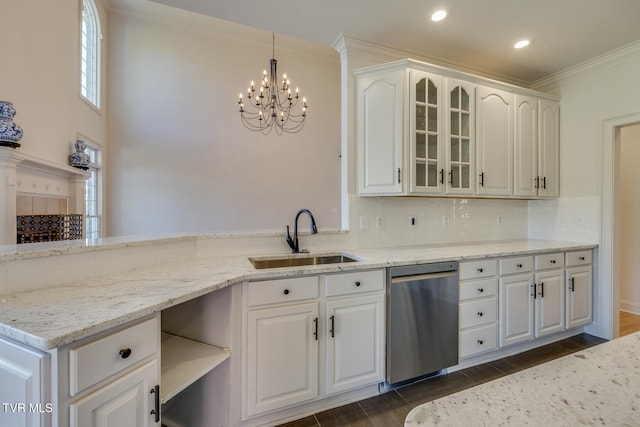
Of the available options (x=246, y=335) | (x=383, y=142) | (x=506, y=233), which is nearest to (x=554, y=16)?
(x=383, y=142)

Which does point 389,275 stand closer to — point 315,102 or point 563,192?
point 563,192

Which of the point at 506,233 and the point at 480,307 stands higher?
the point at 506,233

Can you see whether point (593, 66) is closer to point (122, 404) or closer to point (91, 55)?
point (122, 404)

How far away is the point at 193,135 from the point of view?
4.46 m

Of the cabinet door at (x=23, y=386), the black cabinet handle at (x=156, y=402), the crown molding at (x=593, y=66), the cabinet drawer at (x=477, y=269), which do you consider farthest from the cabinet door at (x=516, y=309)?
the cabinet door at (x=23, y=386)

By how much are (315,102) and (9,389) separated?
203 inches

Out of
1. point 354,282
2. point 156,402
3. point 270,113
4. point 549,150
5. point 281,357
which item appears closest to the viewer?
point 156,402

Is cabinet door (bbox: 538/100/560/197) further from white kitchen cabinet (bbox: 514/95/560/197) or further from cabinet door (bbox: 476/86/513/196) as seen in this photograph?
cabinet door (bbox: 476/86/513/196)

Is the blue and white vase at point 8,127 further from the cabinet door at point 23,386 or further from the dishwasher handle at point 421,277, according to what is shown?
the dishwasher handle at point 421,277

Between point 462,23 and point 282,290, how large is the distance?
241 cm

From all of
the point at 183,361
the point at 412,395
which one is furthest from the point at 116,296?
the point at 412,395

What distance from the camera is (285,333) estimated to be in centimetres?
165

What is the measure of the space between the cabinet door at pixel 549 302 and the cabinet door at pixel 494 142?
816 mm

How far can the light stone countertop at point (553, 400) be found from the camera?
469 millimetres
